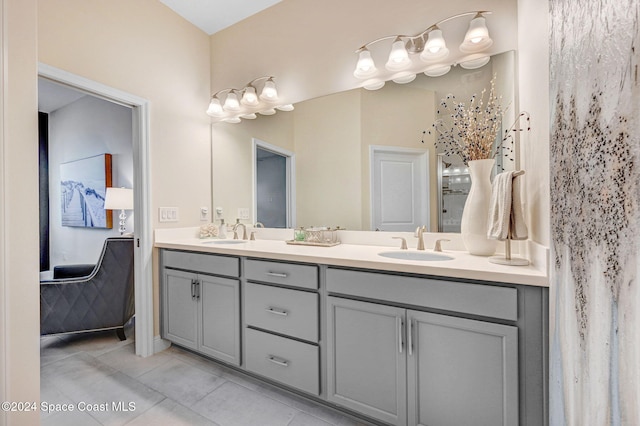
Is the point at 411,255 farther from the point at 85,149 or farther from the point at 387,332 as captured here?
the point at 85,149

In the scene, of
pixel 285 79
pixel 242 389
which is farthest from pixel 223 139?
pixel 242 389

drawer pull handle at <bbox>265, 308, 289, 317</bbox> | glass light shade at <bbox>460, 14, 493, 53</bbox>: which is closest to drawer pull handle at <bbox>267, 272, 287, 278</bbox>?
drawer pull handle at <bbox>265, 308, 289, 317</bbox>

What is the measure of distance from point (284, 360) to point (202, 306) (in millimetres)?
747

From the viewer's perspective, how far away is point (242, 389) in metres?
1.73

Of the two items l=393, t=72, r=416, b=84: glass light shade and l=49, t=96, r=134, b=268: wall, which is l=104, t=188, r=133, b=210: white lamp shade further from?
l=393, t=72, r=416, b=84: glass light shade

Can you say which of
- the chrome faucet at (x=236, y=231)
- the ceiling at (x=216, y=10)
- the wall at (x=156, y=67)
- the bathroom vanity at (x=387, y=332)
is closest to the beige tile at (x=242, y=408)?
the bathroom vanity at (x=387, y=332)

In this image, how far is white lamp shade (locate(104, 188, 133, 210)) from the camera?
3184 mm

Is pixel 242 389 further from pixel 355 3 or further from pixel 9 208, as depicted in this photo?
pixel 355 3

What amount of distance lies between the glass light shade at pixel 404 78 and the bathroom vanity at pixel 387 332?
43.9 inches

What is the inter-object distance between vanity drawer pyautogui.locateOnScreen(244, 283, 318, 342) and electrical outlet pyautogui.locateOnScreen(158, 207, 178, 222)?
107 cm

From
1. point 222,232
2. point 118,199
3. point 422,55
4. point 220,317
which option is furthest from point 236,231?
point 422,55

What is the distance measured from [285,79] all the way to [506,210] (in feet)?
6.32

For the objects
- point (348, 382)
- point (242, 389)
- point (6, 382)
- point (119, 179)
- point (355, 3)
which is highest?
point (355, 3)

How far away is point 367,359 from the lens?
1.33m
